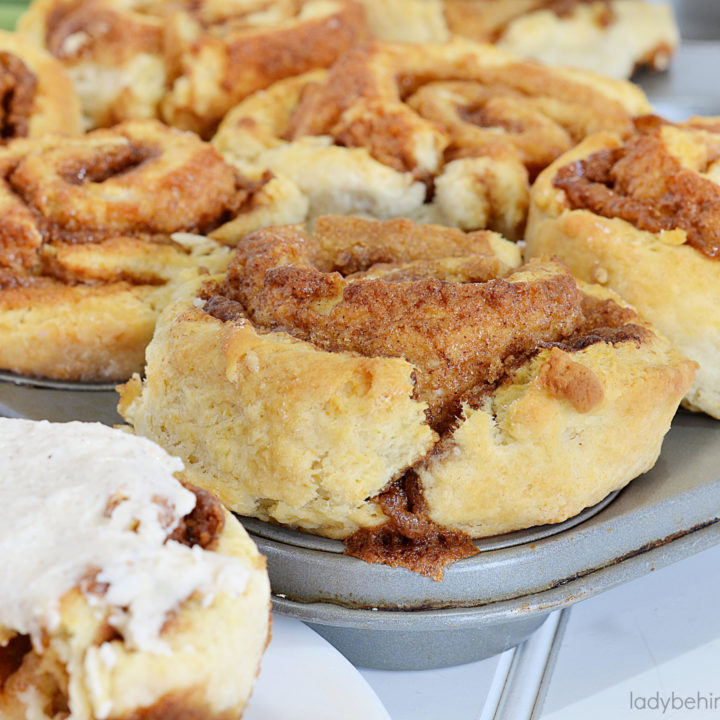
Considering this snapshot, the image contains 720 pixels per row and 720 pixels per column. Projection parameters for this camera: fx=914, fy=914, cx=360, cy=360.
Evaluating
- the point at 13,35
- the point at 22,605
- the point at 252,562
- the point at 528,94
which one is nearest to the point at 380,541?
the point at 252,562

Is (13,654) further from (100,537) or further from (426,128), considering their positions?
(426,128)

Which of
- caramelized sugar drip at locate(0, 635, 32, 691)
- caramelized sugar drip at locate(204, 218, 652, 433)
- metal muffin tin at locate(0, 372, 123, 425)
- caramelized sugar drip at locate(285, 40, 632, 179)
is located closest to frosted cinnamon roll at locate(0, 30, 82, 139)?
caramelized sugar drip at locate(285, 40, 632, 179)

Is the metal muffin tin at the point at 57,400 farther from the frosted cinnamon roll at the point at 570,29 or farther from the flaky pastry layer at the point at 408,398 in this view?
the frosted cinnamon roll at the point at 570,29

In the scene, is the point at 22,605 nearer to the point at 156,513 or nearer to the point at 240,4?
the point at 156,513

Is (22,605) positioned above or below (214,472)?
above

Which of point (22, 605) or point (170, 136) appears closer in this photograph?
point (22, 605)

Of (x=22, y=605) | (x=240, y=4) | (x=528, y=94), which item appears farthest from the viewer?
(x=240, y=4)

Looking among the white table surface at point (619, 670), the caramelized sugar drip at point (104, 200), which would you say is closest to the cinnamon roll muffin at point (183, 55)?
the caramelized sugar drip at point (104, 200)
